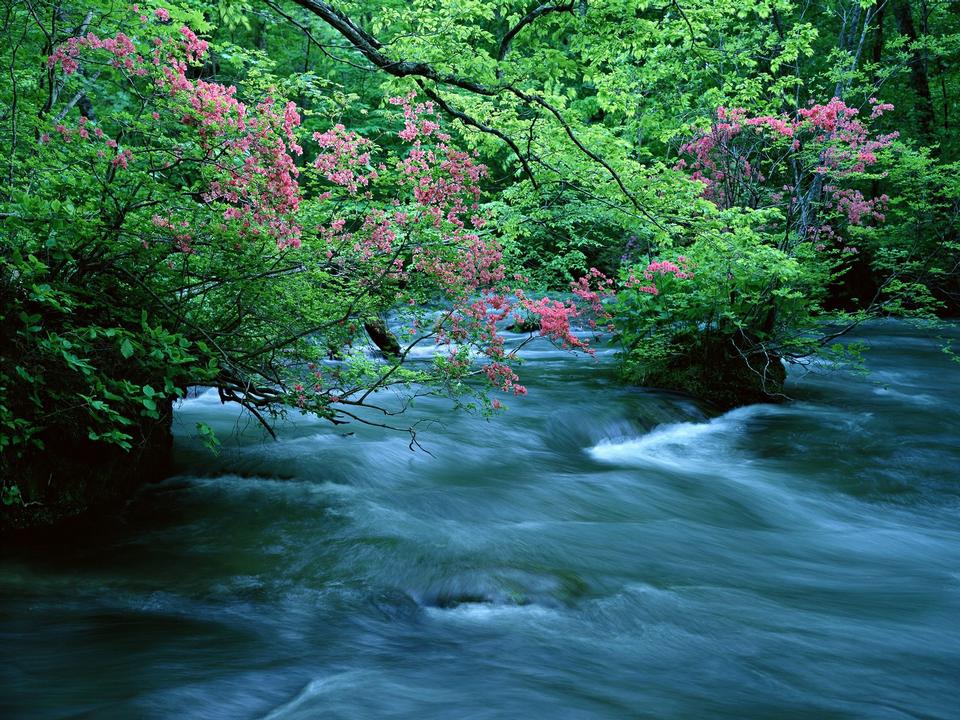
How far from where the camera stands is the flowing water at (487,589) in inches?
128

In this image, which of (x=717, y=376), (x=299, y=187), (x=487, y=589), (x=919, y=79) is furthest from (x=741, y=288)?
(x=919, y=79)

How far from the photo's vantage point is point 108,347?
13.8ft

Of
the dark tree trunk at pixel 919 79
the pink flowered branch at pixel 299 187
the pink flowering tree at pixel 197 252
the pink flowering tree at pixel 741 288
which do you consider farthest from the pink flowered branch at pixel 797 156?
the dark tree trunk at pixel 919 79

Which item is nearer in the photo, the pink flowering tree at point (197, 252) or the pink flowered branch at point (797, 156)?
the pink flowering tree at point (197, 252)

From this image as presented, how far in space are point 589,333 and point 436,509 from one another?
1129cm

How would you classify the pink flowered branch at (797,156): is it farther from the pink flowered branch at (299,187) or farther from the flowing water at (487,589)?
the pink flowered branch at (299,187)

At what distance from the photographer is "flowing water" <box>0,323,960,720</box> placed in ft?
10.7

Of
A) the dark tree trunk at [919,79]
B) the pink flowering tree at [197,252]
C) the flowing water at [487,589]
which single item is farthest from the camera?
the dark tree trunk at [919,79]

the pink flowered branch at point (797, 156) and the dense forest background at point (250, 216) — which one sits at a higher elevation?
the pink flowered branch at point (797, 156)

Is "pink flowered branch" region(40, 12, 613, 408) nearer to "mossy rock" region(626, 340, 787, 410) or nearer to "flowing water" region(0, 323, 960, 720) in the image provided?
"flowing water" region(0, 323, 960, 720)

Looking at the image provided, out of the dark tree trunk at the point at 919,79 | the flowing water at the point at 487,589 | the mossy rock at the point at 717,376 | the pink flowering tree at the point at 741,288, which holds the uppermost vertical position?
the dark tree trunk at the point at 919,79

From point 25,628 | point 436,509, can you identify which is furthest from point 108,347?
point 436,509

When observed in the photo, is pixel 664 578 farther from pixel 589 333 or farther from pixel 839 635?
pixel 589 333

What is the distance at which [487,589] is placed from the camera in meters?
4.18
